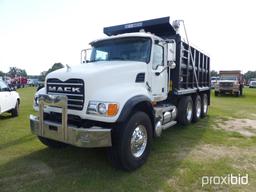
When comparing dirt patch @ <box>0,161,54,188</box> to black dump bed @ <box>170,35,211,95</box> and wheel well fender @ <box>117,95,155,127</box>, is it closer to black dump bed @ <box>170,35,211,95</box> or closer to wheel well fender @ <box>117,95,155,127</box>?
wheel well fender @ <box>117,95,155,127</box>

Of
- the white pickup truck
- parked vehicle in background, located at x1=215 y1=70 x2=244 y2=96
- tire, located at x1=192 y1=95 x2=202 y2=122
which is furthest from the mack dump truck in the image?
parked vehicle in background, located at x1=215 y1=70 x2=244 y2=96

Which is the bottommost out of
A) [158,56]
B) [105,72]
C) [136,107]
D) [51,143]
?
[51,143]

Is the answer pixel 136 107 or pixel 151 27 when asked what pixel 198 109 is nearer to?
pixel 151 27

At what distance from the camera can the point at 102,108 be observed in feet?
12.5

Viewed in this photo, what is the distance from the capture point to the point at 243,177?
13.1 ft

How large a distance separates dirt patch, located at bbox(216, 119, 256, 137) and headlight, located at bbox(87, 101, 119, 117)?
486cm

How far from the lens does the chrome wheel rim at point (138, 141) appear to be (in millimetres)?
4320

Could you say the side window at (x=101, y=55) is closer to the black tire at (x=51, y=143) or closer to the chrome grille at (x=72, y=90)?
the chrome grille at (x=72, y=90)

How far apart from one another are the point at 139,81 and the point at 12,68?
10497 cm

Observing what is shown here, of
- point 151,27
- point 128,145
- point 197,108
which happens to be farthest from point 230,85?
point 128,145

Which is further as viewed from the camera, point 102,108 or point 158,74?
point 158,74

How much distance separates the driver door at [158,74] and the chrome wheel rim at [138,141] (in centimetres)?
122

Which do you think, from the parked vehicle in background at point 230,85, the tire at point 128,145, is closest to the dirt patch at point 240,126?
the tire at point 128,145

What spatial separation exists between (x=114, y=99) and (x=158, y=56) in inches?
86.8
